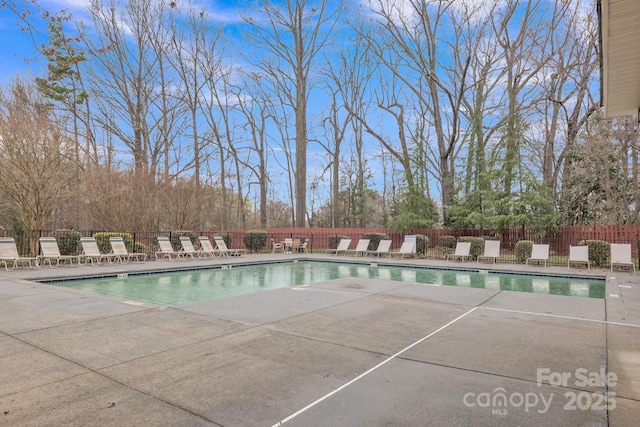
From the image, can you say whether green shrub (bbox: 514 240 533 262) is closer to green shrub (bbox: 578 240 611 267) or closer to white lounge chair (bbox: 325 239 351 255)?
green shrub (bbox: 578 240 611 267)

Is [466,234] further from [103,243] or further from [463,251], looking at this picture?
[103,243]

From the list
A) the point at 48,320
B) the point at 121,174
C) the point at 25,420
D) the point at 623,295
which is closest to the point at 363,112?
the point at 121,174

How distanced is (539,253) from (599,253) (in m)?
1.65

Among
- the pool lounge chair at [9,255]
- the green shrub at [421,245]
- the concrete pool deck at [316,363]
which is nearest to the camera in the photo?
the concrete pool deck at [316,363]

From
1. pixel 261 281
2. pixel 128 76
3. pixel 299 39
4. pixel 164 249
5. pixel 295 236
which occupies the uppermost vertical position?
pixel 299 39

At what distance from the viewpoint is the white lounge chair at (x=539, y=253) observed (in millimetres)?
12664

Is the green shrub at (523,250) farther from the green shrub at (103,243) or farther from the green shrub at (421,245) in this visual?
the green shrub at (103,243)

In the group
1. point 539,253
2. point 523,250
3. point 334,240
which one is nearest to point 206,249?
point 334,240

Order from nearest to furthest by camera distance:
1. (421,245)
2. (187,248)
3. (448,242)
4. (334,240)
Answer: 1. (187,248)
2. (421,245)
3. (448,242)
4. (334,240)

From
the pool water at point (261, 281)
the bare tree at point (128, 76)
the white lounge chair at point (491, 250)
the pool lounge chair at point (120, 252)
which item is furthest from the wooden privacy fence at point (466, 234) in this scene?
the bare tree at point (128, 76)

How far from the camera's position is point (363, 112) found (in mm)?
30688

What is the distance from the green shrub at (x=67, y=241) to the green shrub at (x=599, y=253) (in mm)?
16526

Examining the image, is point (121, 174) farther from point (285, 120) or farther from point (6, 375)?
point (285, 120)

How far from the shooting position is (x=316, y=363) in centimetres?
350
